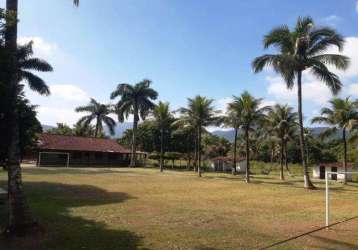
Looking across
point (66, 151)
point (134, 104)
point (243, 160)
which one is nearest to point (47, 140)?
point (66, 151)

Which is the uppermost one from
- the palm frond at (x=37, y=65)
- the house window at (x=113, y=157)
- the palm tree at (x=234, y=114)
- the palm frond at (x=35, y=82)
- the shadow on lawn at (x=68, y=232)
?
the palm frond at (x=37, y=65)

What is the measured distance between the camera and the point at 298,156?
70312 mm

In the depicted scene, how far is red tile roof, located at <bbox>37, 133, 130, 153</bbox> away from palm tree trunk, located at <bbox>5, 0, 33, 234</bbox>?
127ft

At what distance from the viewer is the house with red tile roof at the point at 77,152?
157 feet

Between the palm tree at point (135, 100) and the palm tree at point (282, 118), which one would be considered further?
the palm tree at point (135, 100)

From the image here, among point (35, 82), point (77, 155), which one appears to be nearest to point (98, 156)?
point (77, 155)

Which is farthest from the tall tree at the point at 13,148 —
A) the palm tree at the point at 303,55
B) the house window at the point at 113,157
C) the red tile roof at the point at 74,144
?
the house window at the point at 113,157

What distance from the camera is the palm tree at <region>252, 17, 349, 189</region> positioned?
25609 mm

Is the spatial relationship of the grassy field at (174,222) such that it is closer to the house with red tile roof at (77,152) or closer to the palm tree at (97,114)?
the house with red tile roof at (77,152)

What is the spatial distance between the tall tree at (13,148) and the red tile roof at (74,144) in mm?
38836

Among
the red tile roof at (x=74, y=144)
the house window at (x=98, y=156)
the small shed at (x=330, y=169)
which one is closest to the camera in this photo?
the small shed at (x=330, y=169)

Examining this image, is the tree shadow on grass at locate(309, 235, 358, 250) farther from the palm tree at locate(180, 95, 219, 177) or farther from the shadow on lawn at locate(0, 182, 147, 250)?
the palm tree at locate(180, 95, 219, 177)

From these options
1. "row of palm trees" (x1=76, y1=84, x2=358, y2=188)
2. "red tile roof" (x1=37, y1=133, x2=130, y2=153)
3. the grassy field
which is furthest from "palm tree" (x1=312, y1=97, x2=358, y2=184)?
"red tile roof" (x1=37, y1=133, x2=130, y2=153)

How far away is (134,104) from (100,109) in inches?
444
